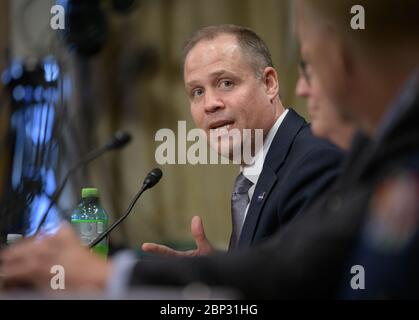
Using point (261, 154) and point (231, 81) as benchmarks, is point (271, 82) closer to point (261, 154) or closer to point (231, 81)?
point (231, 81)

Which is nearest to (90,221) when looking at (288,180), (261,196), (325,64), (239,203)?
(239,203)

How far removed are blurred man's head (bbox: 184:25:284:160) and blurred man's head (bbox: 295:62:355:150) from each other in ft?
2.85

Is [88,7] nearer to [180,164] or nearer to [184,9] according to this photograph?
[184,9]

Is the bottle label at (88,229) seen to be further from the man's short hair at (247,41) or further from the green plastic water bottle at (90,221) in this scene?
the man's short hair at (247,41)

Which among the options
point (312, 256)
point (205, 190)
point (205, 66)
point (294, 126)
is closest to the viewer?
point (312, 256)

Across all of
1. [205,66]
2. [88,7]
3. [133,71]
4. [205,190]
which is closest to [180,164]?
[205,190]

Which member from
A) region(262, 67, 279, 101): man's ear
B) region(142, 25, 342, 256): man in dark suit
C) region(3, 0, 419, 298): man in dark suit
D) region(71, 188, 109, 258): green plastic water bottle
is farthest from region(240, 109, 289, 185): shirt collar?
region(3, 0, 419, 298): man in dark suit

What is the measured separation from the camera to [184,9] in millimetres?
4199

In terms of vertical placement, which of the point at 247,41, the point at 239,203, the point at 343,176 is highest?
the point at 247,41

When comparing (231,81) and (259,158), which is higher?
(231,81)

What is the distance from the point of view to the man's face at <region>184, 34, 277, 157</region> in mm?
2230

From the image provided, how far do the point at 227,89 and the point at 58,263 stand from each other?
1.30 metres

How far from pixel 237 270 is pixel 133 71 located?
337 cm

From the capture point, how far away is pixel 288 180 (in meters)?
1.84
